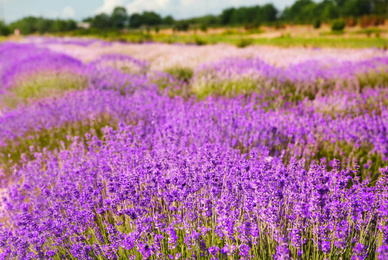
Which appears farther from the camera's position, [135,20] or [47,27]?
[47,27]

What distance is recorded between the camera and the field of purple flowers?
179 cm

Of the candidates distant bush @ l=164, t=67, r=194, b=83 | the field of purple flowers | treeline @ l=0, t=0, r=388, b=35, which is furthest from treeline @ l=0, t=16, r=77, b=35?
the field of purple flowers

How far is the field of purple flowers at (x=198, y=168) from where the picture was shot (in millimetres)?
1793

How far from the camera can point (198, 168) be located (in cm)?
216

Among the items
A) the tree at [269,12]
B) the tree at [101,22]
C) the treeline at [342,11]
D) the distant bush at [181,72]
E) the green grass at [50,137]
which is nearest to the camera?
the green grass at [50,137]

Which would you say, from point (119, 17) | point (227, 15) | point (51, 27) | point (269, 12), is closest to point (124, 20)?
point (119, 17)

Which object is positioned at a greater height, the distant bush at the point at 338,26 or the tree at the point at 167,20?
the tree at the point at 167,20

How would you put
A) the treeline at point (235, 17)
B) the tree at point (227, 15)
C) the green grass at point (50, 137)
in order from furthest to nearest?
the tree at point (227, 15) < the treeline at point (235, 17) < the green grass at point (50, 137)

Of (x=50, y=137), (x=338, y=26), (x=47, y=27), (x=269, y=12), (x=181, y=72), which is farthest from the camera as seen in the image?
(x=269, y=12)

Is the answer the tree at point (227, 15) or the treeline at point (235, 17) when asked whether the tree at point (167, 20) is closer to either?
the treeline at point (235, 17)

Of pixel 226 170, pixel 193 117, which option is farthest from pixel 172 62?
pixel 226 170

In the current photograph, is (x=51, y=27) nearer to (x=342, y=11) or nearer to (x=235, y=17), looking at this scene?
(x=235, y=17)

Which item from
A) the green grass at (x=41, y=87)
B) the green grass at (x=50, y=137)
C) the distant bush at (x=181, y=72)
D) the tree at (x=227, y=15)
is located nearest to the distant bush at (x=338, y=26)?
the distant bush at (x=181, y=72)

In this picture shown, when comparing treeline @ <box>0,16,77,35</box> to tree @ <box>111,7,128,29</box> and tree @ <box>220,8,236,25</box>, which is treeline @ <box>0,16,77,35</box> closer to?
tree @ <box>111,7,128,29</box>
